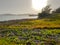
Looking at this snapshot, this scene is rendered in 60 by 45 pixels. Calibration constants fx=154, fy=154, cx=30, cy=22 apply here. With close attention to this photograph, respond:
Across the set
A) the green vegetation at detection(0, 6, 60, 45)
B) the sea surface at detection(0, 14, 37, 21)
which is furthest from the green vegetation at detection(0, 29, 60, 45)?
the sea surface at detection(0, 14, 37, 21)

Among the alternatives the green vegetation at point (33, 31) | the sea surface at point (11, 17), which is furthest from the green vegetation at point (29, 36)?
the sea surface at point (11, 17)

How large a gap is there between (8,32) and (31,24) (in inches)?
14.1

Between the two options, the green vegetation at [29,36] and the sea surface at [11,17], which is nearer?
the green vegetation at [29,36]

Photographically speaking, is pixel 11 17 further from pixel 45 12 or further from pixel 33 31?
pixel 45 12

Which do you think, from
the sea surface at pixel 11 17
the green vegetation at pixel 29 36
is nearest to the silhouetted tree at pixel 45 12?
the sea surface at pixel 11 17

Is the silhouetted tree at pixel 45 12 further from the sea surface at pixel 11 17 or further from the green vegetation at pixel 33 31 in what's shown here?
the sea surface at pixel 11 17

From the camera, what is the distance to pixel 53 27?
2154 millimetres

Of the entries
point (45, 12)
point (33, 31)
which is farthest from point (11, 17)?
point (45, 12)

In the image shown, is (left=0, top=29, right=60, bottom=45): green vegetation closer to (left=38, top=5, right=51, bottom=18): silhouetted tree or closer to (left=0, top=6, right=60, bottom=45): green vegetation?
(left=0, top=6, right=60, bottom=45): green vegetation

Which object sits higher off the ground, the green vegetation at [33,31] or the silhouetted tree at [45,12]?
the silhouetted tree at [45,12]

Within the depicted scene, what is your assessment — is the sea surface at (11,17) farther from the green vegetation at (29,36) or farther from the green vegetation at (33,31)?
the green vegetation at (29,36)

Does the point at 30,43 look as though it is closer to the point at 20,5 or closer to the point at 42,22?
the point at 42,22

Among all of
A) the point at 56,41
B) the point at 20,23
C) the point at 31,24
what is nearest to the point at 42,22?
the point at 31,24

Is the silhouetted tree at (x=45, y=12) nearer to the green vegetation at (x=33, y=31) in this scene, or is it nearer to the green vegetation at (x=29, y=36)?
the green vegetation at (x=33, y=31)
